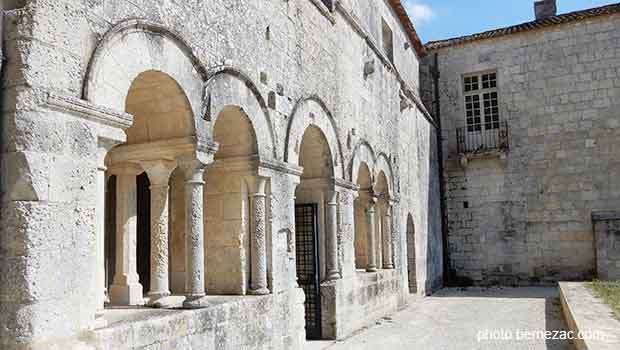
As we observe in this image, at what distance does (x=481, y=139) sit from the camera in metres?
15.5

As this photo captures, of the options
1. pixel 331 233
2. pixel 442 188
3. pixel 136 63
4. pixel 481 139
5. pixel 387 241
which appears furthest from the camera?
pixel 442 188

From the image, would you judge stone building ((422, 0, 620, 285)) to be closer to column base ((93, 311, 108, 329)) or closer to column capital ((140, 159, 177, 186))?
column capital ((140, 159, 177, 186))

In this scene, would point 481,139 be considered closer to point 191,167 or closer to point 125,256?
point 191,167

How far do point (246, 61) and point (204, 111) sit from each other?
0.98 meters

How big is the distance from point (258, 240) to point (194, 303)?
1270 mm

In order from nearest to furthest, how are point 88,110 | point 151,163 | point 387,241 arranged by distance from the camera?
point 88,110
point 151,163
point 387,241

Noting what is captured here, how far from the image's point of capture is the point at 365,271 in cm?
940

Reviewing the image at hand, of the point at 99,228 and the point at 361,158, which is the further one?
the point at 361,158

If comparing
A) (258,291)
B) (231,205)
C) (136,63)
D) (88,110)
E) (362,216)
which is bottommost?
(258,291)

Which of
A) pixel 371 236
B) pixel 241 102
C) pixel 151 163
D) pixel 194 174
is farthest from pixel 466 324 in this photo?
pixel 151 163

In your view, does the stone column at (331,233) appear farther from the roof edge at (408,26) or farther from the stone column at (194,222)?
the roof edge at (408,26)

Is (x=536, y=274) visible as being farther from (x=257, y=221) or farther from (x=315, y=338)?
(x=257, y=221)

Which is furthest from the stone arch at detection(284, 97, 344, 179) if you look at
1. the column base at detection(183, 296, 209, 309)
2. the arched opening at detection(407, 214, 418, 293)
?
the arched opening at detection(407, 214, 418, 293)

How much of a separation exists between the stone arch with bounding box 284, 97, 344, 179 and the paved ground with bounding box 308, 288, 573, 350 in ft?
7.50
